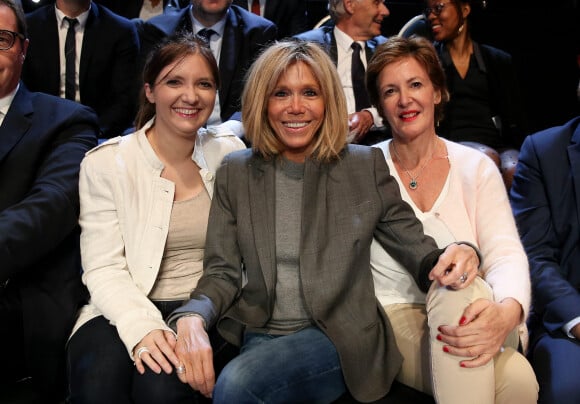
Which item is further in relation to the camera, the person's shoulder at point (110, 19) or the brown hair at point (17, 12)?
the person's shoulder at point (110, 19)

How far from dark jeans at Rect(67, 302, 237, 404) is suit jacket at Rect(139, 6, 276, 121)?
1345 millimetres

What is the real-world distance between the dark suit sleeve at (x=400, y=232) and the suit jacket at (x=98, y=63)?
142 centimetres

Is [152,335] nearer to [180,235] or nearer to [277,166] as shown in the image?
[180,235]

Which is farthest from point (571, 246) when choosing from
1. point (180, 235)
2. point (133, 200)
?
point (133, 200)

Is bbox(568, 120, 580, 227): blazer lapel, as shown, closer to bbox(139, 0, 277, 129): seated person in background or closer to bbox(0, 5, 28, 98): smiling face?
bbox(139, 0, 277, 129): seated person in background

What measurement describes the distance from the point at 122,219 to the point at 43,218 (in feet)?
0.67

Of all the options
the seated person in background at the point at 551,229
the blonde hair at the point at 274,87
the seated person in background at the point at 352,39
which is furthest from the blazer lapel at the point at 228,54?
the seated person in background at the point at 551,229

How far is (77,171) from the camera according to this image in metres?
2.04

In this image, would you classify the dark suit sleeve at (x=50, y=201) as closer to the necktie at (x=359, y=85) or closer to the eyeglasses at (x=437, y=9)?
the necktie at (x=359, y=85)

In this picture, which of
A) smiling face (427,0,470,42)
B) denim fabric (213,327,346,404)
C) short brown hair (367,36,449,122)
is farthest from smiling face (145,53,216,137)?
smiling face (427,0,470,42)

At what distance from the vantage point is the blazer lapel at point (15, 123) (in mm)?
2039

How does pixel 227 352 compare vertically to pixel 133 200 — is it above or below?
below

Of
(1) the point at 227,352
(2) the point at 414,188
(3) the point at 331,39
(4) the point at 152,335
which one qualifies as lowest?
(1) the point at 227,352

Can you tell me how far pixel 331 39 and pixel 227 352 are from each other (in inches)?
65.6
